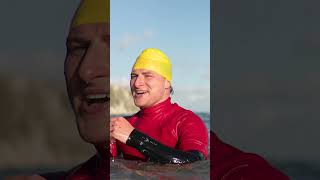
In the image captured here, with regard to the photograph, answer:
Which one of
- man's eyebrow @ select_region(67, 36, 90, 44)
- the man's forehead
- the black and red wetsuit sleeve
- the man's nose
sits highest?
the man's forehead

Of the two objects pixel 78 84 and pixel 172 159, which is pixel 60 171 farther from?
pixel 172 159

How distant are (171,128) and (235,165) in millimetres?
280

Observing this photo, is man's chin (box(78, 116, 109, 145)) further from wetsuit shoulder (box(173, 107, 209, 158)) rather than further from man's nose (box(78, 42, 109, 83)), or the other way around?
wetsuit shoulder (box(173, 107, 209, 158))

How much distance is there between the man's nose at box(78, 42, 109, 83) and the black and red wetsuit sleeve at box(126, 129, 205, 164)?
26 cm

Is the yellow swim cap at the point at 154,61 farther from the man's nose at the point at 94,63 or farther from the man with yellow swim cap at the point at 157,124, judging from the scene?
the man's nose at the point at 94,63

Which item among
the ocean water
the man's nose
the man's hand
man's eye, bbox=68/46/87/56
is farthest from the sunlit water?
man's eye, bbox=68/46/87/56

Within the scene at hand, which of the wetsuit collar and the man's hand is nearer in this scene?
the man's hand

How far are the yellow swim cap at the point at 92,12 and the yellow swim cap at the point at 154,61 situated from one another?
0.19 m

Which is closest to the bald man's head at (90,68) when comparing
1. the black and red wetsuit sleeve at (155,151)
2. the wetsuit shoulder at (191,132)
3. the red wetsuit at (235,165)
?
the black and red wetsuit sleeve at (155,151)

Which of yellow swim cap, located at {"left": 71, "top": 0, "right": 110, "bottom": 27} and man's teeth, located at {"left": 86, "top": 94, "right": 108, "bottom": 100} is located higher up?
yellow swim cap, located at {"left": 71, "top": 0, "right": 110, "bottom": 27}

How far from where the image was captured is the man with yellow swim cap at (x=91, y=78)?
1996 millimetres

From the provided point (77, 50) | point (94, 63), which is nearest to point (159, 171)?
point (94, 63)

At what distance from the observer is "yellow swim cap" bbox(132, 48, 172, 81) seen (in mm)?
2018

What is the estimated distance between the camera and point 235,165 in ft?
6.60
